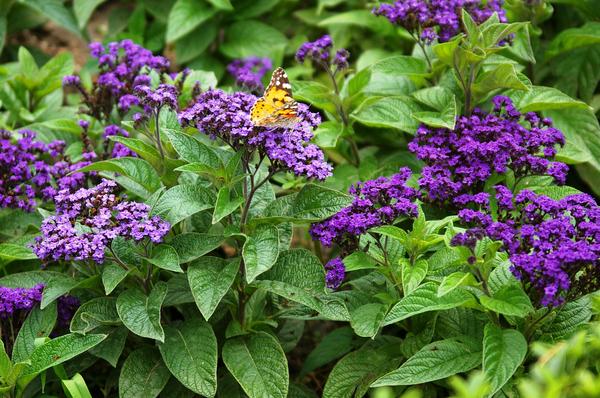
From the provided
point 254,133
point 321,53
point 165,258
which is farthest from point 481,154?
point 165,258

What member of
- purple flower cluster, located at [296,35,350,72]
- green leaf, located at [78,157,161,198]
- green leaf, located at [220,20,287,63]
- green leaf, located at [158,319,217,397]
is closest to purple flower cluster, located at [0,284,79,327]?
green leaf, located at [158,319,217,397]

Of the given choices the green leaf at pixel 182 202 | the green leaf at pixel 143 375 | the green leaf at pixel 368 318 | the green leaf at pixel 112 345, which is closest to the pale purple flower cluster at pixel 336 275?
the green leaf at pixel 368 318

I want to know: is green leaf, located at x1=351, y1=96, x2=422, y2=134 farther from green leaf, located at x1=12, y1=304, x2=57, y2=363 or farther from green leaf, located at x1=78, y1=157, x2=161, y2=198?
green leaf, located at x1=12, y1=304, x2=57, y2=363

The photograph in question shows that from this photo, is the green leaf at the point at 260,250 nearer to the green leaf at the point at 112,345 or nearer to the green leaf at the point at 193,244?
the green leaf at the point at 193,244

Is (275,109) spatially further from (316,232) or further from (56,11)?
(56,11)

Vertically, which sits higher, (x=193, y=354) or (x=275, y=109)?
(x=275, y=109)

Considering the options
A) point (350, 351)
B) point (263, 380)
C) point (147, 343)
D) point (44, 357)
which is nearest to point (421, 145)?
point (350, 351)
